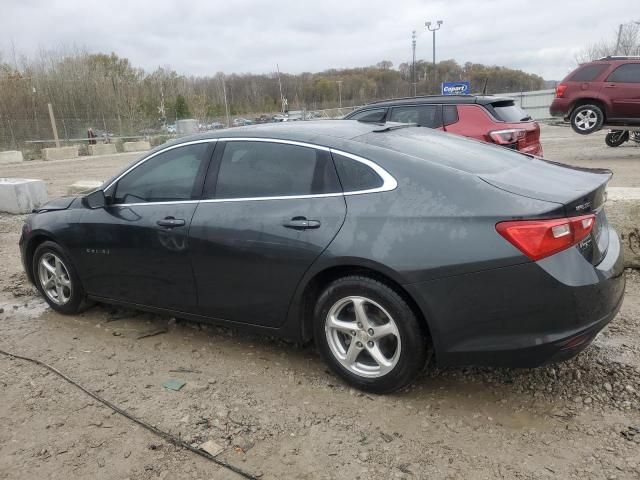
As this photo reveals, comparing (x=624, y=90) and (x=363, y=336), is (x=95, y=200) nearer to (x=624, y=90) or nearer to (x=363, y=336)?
(x=363, y=336)

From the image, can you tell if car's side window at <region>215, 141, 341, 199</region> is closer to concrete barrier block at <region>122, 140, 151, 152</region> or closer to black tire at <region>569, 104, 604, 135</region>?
black tire at <region>569, 104, 604, 135</region>

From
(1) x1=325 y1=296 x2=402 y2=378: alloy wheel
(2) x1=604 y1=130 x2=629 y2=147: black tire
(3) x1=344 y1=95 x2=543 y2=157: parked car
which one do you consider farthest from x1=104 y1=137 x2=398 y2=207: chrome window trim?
(2) x1=604 y1=130 x2=629 y2=147: black tire

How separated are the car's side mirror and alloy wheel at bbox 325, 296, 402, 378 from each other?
83.5 inches

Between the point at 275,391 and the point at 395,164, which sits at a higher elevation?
the point at 395,164

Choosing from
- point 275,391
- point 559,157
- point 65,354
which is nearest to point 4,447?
point 65,354

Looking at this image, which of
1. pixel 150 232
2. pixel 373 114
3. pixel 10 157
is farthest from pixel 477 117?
pixel 10 157

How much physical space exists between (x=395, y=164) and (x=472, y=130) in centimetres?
508

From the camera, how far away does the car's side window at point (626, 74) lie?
1182 centimetres

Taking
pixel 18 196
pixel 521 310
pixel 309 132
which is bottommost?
pixel 18 196

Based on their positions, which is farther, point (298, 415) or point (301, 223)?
point (301, 223)

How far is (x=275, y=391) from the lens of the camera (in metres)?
3.29

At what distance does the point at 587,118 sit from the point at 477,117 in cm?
641

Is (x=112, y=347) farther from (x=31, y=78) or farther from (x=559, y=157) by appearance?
(x=31, y=78)

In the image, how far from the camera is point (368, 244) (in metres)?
2.89
